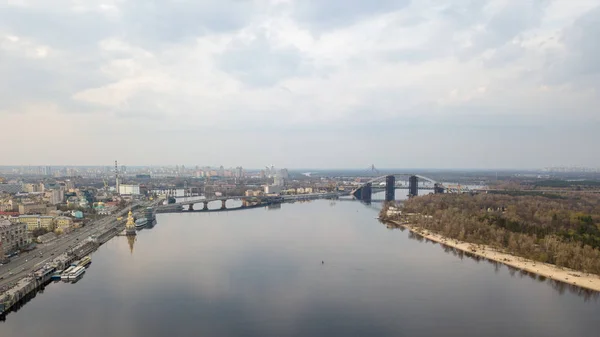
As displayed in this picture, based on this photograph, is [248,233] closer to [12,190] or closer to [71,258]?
[71,258]

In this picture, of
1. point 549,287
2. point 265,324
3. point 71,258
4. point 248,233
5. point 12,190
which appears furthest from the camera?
point 12,190

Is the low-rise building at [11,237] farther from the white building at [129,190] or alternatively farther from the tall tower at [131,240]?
the white building at [129,190]

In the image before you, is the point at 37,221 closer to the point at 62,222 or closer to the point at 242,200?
the point at 62,222

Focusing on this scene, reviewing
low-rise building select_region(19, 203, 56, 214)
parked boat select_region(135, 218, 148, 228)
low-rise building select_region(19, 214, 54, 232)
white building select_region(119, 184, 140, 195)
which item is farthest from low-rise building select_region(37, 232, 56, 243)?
white building select_region(119, 184, 140, 195)

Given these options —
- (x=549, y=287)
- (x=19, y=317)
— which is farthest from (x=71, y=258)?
(x=549, y=287)

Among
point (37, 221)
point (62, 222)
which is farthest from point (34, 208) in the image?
point (62, 222)

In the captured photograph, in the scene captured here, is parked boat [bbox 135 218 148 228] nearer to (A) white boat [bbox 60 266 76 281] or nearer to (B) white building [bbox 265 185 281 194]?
(A) white boat [bbox 60 266 76 281]

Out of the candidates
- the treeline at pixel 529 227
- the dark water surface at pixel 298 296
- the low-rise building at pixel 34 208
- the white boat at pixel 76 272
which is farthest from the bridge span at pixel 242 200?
the white boat at pixel 76 272
